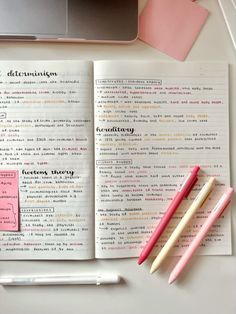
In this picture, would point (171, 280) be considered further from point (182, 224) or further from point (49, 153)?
point (49, 153)

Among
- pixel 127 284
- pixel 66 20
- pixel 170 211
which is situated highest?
pixel 66 20

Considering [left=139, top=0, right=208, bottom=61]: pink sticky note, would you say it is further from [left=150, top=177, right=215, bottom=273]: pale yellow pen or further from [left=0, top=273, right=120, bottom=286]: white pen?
[left=0, top=273, right=120, bottom=286]: white pen

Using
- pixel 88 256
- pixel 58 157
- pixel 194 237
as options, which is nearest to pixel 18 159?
pixel 58 157

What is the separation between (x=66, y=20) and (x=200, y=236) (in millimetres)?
353

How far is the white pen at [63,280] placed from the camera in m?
0.46

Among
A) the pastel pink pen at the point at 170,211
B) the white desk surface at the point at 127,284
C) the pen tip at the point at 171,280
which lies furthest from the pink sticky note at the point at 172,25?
the pen tip at the point at 171,280

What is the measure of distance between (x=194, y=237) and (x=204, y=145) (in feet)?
0.43

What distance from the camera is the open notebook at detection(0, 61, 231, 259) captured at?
461 mm

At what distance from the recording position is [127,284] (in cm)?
47

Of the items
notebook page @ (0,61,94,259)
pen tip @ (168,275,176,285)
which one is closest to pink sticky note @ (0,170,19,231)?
notebook page @ (0,61,94,259)

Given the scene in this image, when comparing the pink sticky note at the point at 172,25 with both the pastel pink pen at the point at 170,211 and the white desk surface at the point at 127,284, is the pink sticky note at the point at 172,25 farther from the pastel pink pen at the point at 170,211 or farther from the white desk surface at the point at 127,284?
the pastel pink pen at the point at 170,211

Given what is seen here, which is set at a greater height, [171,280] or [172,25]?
[172,25]

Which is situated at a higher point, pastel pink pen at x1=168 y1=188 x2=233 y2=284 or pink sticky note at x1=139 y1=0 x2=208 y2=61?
pink sticky note at x1=139 y1=0 x2=208 y2=61

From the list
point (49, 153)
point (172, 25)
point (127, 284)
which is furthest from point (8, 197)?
point (172, 25)
